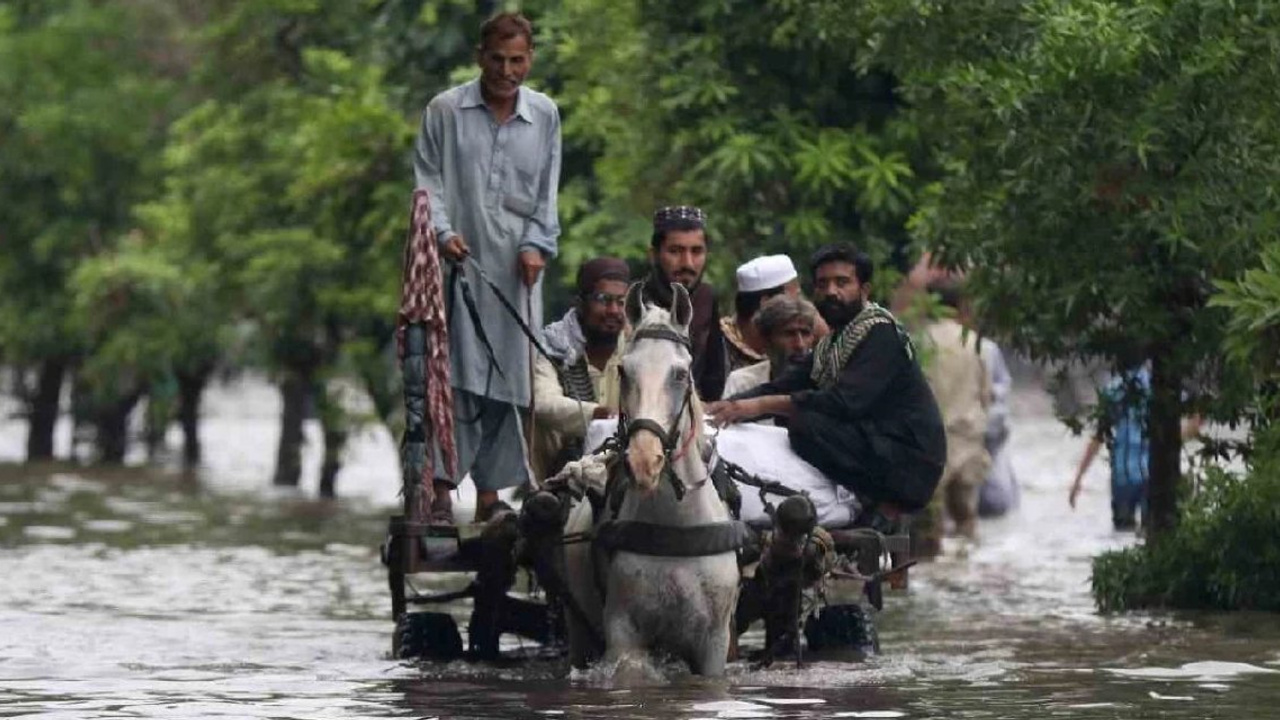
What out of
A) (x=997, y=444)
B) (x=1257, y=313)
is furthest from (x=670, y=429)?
(x=997, y=444)

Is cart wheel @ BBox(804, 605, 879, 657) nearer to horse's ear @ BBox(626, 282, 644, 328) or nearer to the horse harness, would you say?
the horse harness

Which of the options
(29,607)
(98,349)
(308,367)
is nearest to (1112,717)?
(29,607)

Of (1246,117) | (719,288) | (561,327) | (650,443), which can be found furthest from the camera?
(719,288)

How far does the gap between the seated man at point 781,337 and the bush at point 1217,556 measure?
9.18ft

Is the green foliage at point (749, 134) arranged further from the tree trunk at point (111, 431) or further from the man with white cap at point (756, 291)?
the tree trunk at point (111, 431)

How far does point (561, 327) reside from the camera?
15.4 meters

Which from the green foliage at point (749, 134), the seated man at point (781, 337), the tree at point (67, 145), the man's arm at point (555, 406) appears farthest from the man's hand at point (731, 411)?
the tree at point (67, 145)

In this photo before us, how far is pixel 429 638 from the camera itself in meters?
15.6

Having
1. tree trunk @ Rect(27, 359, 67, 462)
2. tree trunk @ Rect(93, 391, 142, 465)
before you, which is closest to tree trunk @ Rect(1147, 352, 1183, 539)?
tree trunk @ Rect(93, 391, 142, 465)

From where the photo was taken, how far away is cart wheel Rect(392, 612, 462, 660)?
15562mm

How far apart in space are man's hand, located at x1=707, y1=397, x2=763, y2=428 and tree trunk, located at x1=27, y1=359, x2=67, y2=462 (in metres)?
41.8

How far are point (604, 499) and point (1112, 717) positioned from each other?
2229 mm

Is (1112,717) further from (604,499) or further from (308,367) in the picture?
(308,367)

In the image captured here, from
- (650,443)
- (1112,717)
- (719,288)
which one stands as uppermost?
(719,288)
